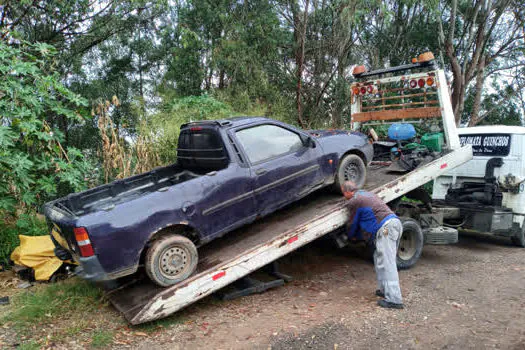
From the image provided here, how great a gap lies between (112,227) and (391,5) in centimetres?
1403

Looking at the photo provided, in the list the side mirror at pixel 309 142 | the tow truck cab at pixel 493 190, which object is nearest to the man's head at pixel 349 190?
the side mirror at pixel 309 142

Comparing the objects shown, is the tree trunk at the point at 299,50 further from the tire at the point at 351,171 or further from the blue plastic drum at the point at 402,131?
the tire at the point at 351,171

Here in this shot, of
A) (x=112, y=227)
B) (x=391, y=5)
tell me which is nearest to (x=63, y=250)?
(x=112, y=227)

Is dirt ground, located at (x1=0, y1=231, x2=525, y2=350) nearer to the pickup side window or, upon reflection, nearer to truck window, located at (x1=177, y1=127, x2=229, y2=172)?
truck window, located at (x1=177, y1=127, x2=229, y2=172)

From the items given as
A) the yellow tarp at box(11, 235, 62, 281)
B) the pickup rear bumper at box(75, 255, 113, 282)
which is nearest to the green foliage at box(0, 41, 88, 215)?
the yellow tarp at box(11, 235, 62, 281)

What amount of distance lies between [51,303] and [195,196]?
221 cm

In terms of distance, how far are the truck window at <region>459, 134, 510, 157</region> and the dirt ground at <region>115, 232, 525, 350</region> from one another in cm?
202

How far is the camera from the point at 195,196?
14.5 feet

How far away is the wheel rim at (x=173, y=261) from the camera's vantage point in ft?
13.8

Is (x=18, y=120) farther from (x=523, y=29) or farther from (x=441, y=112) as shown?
(x=523, y=29)

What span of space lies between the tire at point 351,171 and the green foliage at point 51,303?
136 inches

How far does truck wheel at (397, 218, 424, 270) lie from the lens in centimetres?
598

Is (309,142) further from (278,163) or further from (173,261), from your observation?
(173,261)

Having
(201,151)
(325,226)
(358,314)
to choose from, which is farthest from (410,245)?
(201,151)
